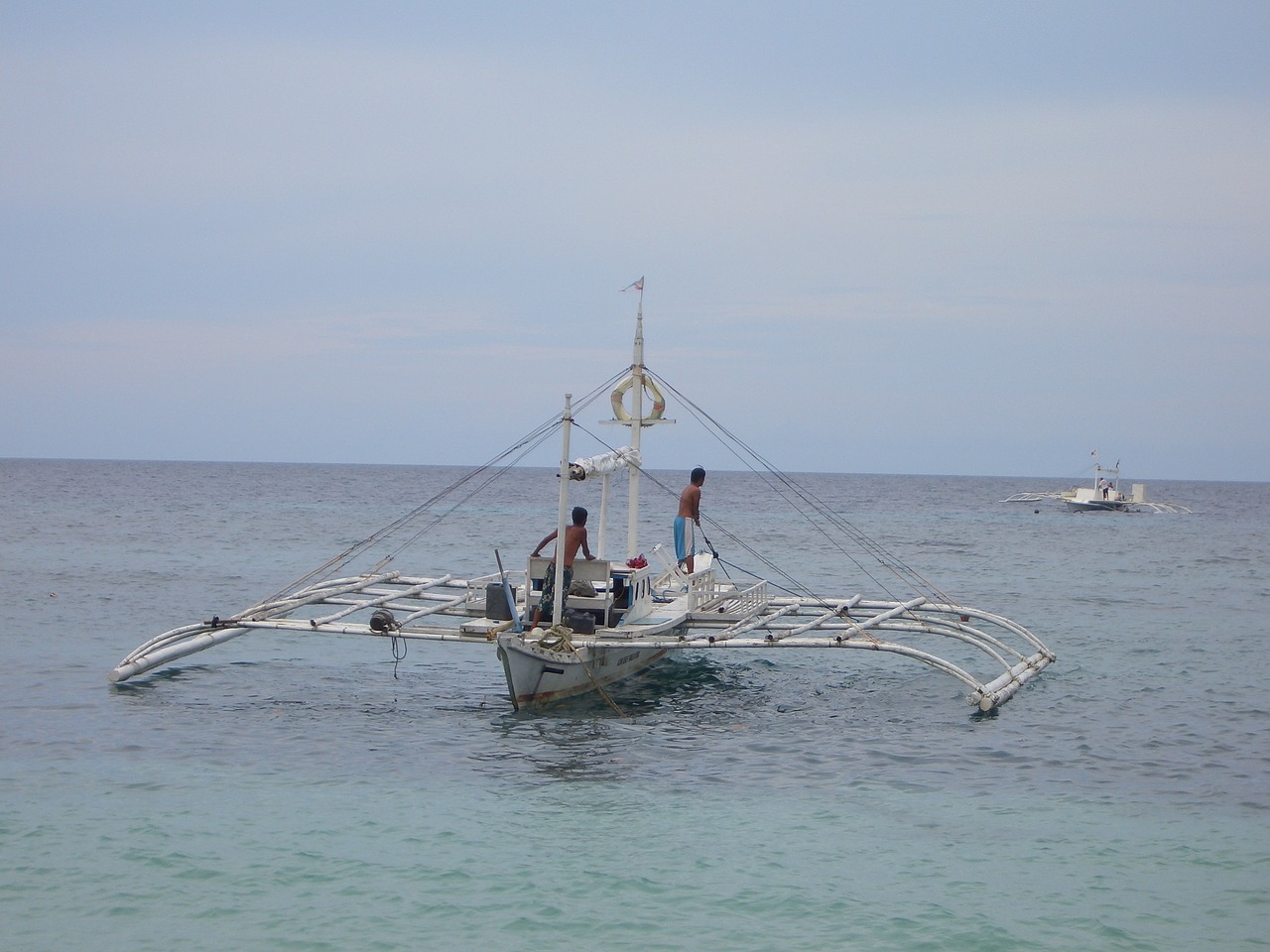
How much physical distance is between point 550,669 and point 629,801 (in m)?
3.52

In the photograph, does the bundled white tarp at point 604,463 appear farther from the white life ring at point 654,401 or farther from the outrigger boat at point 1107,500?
the outrigger boat at point 1107,500

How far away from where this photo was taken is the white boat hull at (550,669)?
15.2 metres

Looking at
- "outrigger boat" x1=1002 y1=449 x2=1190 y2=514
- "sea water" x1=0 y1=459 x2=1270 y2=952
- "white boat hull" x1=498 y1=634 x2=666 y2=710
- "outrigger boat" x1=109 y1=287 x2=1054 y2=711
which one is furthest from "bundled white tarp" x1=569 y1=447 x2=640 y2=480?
"outrigger boat" x1=1002 y1=449 x2=1190 y2=514

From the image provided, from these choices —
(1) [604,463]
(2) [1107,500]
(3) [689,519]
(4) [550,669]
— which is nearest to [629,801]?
(4) [550,669]

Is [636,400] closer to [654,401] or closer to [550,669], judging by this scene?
[654,401]

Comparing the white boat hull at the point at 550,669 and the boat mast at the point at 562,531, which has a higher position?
the boat mast at the point at 562,531

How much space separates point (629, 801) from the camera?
41.0 feet

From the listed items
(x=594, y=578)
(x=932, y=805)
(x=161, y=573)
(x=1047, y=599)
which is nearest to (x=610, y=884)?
(x=932, y=805)

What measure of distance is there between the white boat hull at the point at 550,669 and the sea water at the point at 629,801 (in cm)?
38

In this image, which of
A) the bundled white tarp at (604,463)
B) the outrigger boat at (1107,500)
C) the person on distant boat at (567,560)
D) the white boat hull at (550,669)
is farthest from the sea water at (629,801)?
the outrigger boat at (1107,500)

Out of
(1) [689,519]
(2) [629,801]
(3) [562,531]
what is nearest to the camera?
(2) [629,801]

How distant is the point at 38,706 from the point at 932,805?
479 inches

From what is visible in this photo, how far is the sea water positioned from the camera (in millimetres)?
9680

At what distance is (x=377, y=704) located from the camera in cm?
1725
